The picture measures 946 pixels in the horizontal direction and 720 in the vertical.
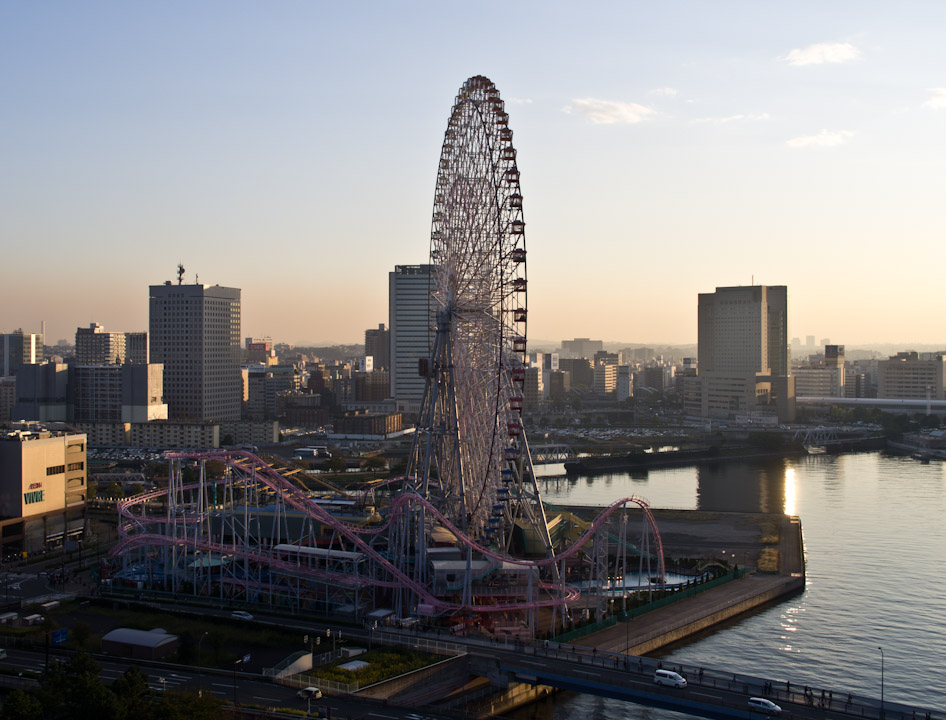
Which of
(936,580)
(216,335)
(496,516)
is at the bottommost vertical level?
(936,580)

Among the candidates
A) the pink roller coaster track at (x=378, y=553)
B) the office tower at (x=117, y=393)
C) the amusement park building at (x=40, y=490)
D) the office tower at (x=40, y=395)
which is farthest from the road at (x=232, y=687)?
the office tower at (x=40, y=395)

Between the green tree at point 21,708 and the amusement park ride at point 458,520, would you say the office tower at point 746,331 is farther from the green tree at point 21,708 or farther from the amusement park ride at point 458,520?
the green tree at point 21,708

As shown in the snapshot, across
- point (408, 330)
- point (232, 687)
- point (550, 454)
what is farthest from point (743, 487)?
point (408, 330)

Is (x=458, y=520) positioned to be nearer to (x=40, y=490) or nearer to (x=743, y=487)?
(x=40, y=490)

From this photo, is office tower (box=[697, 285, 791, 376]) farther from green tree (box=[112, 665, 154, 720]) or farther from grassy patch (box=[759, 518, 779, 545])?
green tree (box=[112, 665, 154, 720])

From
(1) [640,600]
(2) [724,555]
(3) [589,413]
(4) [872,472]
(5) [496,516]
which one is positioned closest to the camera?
(1) [640,600]

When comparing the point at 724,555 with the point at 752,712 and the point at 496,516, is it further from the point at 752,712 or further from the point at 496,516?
the point at 752,712

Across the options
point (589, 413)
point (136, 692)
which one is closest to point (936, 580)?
point (136, 692)
